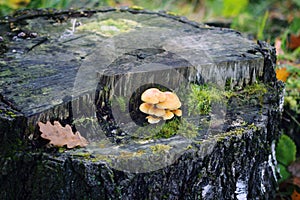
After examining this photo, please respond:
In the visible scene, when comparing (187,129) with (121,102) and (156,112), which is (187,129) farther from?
(121,102)

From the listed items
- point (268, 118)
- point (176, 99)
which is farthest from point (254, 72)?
point (176, 99)

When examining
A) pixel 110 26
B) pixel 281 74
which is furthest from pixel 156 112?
pixel 281 74

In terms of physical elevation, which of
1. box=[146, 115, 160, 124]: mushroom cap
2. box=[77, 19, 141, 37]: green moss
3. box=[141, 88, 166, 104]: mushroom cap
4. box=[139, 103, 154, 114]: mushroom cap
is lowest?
box=[146, 115, 160, 124]: mushroom cap

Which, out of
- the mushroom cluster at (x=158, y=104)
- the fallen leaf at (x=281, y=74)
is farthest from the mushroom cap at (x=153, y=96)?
the fallen leaf at (x=281, y=74)

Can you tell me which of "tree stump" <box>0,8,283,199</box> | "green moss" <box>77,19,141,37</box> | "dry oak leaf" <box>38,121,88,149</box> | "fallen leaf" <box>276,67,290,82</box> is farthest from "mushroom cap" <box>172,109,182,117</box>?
"fallen leaf" <box>276,67,290,82</box>

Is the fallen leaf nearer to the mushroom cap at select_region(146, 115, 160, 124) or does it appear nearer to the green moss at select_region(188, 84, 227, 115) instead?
the green moss at select_region(188, 84, 227, 115)
